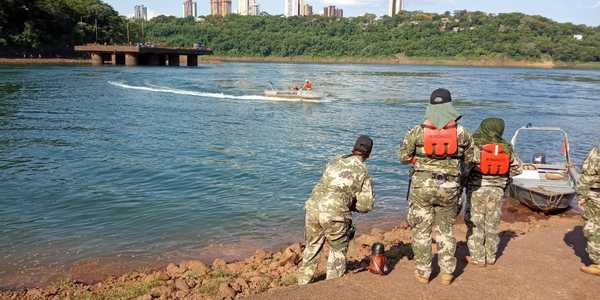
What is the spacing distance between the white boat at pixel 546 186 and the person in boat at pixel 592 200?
16.8ft

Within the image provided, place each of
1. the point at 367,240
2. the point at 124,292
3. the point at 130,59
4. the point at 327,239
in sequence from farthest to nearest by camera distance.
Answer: the point at 130,59 < the point at 367,240 < the point at 124,292 < the point at 327,239

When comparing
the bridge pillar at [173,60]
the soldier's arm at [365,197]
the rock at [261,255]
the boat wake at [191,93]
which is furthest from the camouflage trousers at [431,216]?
the bridge pillar at [173,60]

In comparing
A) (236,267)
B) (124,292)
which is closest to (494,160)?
(236,267)

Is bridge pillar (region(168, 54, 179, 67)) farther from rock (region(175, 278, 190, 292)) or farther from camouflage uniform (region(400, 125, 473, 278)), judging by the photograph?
camouflage uniform (region(400, 125, 473, 278))

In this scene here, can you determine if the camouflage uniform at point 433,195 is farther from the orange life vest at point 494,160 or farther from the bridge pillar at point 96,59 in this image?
the bridge pillar at point 96,59

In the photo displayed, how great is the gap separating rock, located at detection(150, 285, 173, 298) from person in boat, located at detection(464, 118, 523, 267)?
14.1 ft

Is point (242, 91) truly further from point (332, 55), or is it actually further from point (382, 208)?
point (332, 55)

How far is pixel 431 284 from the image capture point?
6.58 metres

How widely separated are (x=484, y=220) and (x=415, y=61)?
157m

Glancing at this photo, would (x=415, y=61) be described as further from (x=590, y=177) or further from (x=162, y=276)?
(x=590, y=177)

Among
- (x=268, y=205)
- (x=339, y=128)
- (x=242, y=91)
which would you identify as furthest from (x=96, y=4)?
(x=268, y=205)

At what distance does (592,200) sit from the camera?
677 cm

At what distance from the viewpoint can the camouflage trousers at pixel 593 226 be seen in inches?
267

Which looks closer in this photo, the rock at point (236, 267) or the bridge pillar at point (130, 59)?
the rock at point (236, 267)
